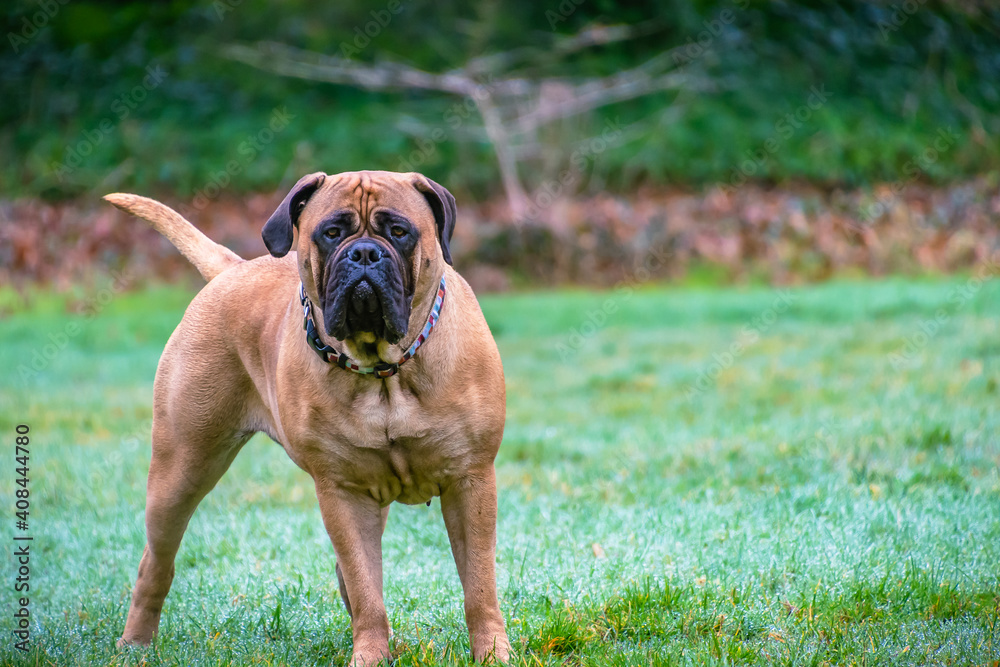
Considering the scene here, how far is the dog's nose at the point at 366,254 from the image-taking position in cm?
314

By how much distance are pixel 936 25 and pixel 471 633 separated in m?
16.3

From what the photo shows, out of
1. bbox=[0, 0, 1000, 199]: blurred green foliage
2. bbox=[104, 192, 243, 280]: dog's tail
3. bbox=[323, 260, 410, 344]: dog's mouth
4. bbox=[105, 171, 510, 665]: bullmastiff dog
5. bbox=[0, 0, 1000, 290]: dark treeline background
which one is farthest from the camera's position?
bbox=[0, 0, 1000, 199]: blurred green foliage

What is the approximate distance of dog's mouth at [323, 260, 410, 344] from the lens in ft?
10.2

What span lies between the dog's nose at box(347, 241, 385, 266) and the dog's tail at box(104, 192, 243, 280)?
139 centimetres

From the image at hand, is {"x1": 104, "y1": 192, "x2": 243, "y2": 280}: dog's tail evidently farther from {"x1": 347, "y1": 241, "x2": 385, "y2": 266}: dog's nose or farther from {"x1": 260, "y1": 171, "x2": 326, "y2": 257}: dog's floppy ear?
{"x1": 347, "y1": 241, "x2": 385, "y2": 266}: dog's nose

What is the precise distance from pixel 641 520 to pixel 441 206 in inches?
86.5

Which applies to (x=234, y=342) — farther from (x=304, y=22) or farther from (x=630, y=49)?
(x=304, y=22)

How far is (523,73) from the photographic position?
16.5 meters

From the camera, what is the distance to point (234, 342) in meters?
3.88

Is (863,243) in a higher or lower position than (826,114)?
lower

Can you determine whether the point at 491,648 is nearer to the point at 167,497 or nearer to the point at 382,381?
the point at 382,381

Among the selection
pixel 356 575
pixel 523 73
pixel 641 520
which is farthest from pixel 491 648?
pixel 523 73

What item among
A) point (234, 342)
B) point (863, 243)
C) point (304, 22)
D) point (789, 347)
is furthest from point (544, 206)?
point (234, 342)

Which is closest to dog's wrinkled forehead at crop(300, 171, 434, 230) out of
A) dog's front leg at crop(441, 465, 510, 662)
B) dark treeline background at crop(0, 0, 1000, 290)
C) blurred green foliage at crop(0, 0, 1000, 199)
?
dog's front leg at crop(441, 465, 510, 662)
